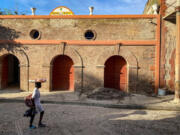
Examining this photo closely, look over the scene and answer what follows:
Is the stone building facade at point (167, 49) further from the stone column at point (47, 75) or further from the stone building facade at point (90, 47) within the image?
the stone column at point (47, 75)

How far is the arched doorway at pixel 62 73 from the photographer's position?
874 cm

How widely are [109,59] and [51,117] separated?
5.32 m

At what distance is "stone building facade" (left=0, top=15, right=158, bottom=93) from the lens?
7918 millimetres

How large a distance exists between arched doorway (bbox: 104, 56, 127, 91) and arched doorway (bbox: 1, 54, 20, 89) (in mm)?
7083

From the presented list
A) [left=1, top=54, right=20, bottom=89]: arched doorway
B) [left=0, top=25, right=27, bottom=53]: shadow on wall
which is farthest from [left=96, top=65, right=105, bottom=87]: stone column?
[left=1, top=54, right=20, bottom=89]: arched doorway

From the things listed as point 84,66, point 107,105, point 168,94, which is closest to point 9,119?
point 107,105

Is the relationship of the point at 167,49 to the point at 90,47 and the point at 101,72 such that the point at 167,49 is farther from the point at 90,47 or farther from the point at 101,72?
the point at 90,47

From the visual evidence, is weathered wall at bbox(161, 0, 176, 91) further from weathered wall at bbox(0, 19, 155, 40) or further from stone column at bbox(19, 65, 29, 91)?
stone column at bbox(19, 65, 29, 91)

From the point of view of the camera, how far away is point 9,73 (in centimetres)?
1068

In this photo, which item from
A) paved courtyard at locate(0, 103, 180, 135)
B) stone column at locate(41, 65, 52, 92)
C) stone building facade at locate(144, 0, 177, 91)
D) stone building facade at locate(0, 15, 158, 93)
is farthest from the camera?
stone column at locate(41, 65, 52, 92)

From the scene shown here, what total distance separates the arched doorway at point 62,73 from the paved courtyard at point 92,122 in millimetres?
3264

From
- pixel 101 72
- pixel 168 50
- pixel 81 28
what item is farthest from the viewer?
pixel 81 28

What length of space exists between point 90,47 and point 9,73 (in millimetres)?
7823

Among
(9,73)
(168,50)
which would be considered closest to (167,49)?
(168,50)
